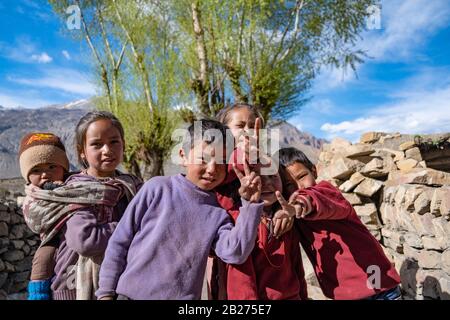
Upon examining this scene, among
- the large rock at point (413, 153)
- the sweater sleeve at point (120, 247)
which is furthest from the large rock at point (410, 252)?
the sweater sleeve at point (120, 247)

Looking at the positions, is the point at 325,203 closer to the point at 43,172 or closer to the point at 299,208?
the point at 299,208

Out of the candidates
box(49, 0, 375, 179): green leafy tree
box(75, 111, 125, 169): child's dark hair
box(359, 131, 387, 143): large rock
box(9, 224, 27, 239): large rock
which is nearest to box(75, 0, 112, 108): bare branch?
box(49, 0, 375, 179): green leafy tree

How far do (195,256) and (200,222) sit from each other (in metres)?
0.15

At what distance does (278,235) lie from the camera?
5.15 ft

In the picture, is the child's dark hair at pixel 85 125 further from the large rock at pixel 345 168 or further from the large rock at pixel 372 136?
the large rock at pixel 372 136

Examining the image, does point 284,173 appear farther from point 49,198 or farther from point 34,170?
point 34,170

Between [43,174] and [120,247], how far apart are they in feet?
2.40

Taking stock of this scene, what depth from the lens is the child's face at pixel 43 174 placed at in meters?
1.90

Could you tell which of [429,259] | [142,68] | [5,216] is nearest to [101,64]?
[142,68]

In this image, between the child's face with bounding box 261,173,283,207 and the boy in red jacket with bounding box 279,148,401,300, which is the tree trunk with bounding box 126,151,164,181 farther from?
the child's face with bounding box 261,173,283,207

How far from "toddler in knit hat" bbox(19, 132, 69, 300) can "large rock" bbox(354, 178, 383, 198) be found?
12.1 ft

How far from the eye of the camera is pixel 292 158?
6.37ft
